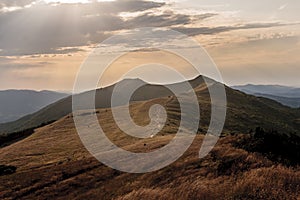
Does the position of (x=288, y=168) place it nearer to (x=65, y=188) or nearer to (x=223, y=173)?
(x=223, y=173)

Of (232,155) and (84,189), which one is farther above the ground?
(232,155)

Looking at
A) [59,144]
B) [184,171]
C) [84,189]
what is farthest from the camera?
[59,144]

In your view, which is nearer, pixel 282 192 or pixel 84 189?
pixel 282 192

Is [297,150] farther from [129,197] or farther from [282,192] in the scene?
[129,197]

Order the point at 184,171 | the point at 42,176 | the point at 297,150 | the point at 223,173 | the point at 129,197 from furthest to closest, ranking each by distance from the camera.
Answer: the point at 42,176 → the point at 184,171 → the point at 297,150 → the point at 223,173 → the point at 129,197

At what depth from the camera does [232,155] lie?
80.7 feet

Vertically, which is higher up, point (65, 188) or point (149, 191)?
point (149, 191)

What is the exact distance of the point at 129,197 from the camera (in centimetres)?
1955

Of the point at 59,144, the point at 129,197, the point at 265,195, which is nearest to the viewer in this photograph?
the point at 265,195

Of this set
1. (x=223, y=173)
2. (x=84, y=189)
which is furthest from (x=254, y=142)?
(x=84, y=189)

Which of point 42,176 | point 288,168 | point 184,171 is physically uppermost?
point 288,168

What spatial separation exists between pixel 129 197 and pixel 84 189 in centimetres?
867

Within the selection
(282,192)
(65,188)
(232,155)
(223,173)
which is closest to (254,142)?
(232,155)

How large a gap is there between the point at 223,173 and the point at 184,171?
157 inches
